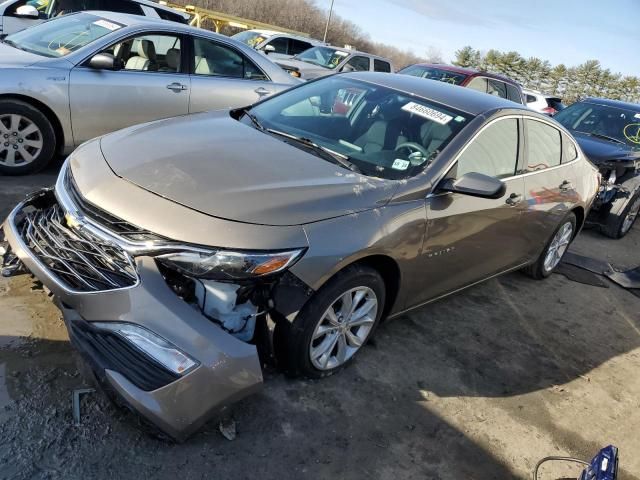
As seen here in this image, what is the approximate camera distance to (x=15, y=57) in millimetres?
4984

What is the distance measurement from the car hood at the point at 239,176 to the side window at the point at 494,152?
2.20ft

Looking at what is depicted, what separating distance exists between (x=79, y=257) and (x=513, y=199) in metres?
2.89

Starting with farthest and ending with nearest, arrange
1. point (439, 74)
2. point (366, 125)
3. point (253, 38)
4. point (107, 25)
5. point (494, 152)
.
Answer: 1. point (253, 38)
2. point (439, 74)
3. point (107, 25)
4. point (494, 152)
5. point (366, 125)

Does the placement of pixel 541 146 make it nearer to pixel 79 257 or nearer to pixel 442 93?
pixel 442 93

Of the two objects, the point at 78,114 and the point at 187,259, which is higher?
the point at 187,259

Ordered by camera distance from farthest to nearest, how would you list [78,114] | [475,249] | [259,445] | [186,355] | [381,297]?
1. [78,114]
2. [475,249]
3. [381,297]
4. [259,445]
5. [186,355]

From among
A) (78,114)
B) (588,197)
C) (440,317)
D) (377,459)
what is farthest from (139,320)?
(588,197)

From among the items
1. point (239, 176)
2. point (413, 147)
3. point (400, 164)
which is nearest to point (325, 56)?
point (413, 147)

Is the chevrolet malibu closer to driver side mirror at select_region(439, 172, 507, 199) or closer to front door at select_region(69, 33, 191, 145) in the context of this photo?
driver side mirror at select_region(439, 172, 507, 199)

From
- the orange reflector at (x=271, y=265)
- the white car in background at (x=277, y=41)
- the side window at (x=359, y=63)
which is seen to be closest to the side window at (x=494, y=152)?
the orange reflector at (x=271, y=265)

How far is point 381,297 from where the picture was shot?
3117 mm

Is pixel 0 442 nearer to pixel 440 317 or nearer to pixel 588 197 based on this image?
pixel 440 317

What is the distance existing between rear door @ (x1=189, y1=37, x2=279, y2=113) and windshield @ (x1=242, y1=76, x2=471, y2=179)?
2145 millimetres

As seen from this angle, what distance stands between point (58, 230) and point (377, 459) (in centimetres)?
191
